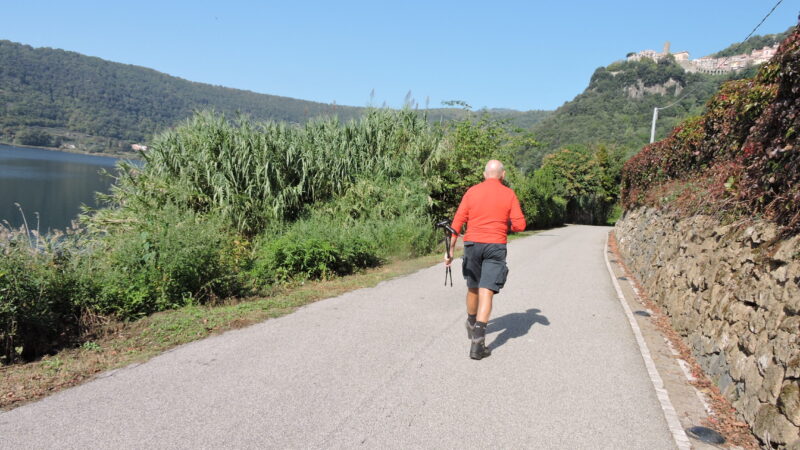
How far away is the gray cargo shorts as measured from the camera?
514 centimetres

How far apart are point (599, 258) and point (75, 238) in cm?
1438

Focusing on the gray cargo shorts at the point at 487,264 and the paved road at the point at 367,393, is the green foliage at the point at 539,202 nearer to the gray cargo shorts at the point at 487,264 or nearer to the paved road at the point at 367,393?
the paved road at the point at 367,393

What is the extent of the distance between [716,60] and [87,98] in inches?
3464

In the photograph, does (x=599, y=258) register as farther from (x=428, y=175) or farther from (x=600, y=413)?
(x=600, y=413)

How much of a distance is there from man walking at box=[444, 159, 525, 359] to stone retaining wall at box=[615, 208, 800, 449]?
2164mm

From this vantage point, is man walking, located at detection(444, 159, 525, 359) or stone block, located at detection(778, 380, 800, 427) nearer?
stone block, located at detection(778, 380, 800, 427)

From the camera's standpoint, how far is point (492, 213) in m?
5.17

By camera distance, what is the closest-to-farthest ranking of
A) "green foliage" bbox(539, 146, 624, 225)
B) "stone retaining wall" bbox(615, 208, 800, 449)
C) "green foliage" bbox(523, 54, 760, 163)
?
1. "stone retaining wall" bbox(615, 208, 800, 449)
2. "green foliage" bbox(539, 146, 624, 225)
3. "green foliage" bbox(523, 54, 760, 163)

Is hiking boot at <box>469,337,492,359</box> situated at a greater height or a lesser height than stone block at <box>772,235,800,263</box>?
lesser

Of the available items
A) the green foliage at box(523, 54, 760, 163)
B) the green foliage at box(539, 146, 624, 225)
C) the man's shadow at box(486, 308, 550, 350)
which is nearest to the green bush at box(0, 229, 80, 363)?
the man's shadow at box(486, 308, 550, 350)

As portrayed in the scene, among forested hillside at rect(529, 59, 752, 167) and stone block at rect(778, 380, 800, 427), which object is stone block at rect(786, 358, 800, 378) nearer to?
stone block at rect(778, 380, 800, 427)

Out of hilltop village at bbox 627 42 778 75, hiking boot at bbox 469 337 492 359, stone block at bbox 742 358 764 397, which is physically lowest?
hiking boot at bbox 469 337 492 359

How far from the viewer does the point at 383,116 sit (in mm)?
16859

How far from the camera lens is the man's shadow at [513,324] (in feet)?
19.3
